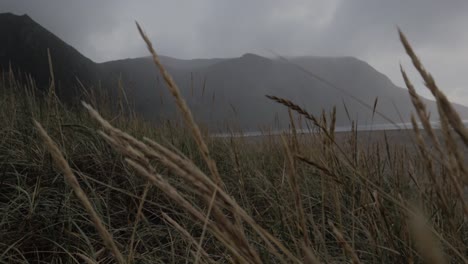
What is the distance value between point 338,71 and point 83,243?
480ft

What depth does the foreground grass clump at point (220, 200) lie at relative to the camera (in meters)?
0.44

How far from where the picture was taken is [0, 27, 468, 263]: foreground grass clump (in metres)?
0.44

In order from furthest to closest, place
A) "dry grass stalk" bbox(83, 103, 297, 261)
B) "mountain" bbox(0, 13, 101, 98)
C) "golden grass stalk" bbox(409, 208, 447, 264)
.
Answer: "mountain" bbox(0, 13, 101, 98)
"dry grass stalk" bbox(83, 103, 297, 261)
"golden grass stalk" bbox(409, 208, 447, 264)

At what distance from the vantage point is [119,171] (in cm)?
249

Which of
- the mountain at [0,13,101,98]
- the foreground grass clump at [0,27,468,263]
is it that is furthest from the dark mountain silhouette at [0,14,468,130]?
the foreground grass clump at [0,27,468,263]

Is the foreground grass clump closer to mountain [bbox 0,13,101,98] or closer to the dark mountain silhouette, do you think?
the dark mountain silhouette

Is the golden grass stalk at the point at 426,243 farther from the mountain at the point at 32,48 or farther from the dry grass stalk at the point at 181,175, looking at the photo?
the mountain at the point at 32,48

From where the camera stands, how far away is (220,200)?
1.46 feet

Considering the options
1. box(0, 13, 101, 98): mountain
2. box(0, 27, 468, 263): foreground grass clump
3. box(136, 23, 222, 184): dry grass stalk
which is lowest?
box(0, 27, 468, 263): foreground grass clump

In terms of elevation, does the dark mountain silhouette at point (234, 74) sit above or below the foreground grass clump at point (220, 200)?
above

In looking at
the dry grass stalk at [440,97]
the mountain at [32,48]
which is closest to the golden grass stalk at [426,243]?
the dry grass stalk at [440,97]

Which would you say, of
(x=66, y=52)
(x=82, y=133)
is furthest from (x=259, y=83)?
(x=82, y=133)

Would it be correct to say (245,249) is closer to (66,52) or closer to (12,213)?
(12,213)

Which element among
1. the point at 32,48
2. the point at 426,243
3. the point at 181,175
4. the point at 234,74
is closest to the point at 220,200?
the point at 181,175
